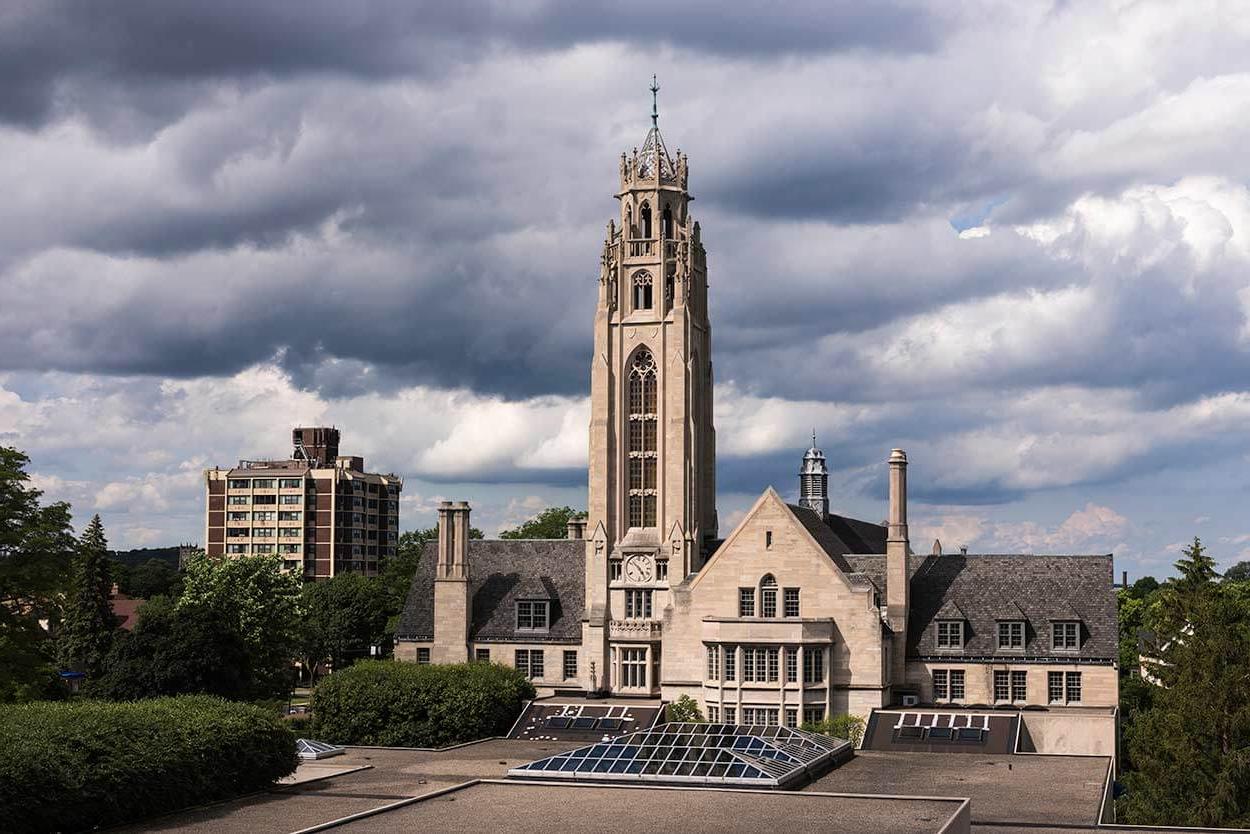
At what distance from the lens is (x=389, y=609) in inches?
5300

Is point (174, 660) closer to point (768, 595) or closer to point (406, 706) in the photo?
point (406, 706)

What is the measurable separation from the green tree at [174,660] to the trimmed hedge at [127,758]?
1953 centimetres

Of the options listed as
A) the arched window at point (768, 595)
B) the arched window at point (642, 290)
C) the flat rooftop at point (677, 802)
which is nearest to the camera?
the flat rooftop at point (677, 802)

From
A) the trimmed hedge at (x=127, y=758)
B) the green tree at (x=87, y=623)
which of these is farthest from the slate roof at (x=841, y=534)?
the green tree at (x=87, y=623)

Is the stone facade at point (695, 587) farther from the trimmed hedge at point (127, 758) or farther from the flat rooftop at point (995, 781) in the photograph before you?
the trimmed hedge at point (127, 758)

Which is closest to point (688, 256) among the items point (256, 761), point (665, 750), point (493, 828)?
point (665, 750)

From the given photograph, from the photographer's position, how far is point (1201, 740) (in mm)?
57188

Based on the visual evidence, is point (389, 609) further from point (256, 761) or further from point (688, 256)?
point (256, 761)

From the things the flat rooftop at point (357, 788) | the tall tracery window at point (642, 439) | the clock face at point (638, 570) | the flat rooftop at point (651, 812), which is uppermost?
the tall tracery window at point (642, 439)

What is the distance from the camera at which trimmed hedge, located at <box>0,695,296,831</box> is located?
46.2 metres

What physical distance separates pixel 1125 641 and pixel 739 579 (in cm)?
4666

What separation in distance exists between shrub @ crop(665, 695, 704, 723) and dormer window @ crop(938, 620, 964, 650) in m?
13.7

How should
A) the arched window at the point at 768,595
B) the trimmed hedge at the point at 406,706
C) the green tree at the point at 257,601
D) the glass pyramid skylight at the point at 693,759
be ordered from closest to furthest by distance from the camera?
the glass pyramid skylight at the point at 693,759 → the trimmed hedge at the point at 406,706 → the arched window at the point at 768,595 → the green tree at the point at 257,601

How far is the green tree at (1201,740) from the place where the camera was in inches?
2215
